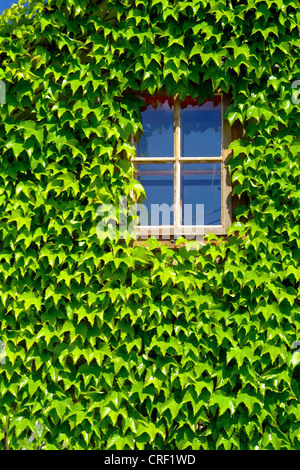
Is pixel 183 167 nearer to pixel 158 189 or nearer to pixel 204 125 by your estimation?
pixel 158 189

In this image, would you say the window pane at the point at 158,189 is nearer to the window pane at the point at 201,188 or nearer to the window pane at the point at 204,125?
the window pane at the point at 201,188

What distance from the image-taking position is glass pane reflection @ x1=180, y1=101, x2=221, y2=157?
4258mm

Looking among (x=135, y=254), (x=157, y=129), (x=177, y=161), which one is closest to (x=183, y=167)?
(x=177, y=161)

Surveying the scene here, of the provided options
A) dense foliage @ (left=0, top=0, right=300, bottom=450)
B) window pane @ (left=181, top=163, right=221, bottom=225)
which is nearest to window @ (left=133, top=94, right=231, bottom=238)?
window pane @ (left=181, top=163, right=221, bottom=225)

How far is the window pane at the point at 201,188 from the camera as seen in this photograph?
4.20 meters

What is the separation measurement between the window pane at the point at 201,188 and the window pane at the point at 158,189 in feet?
0.36

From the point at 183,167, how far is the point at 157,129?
0.39 metres

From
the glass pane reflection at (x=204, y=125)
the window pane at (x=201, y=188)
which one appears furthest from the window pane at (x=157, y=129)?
the window pane at (x=201, y=188)

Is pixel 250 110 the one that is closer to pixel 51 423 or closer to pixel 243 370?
pixel 243 370

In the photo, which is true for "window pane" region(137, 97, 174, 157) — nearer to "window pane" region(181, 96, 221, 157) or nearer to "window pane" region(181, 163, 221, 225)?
"window pane" region(181, 96, 221, 157)

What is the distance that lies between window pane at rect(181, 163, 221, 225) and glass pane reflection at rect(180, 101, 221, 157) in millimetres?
136

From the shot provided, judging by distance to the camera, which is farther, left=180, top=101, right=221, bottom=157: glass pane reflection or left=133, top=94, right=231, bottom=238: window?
left=180, top=101, right=221, bottom=157: glass pane reflection

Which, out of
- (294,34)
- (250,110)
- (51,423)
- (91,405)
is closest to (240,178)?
(250,110)

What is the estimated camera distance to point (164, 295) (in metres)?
3.86
